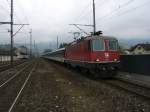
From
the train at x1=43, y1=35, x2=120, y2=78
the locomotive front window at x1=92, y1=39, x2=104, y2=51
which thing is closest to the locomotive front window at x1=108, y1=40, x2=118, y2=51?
the train at x1=43, y1=35, x2=120, y2=78

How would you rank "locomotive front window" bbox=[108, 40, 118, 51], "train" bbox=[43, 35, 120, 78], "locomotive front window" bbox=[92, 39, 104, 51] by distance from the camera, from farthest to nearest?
"locomotive front window" bbox=[108, 40, 118, 51]
"locomotive front window" bbox=[92, 39, 104, 51]
"train" bbox=[43, 35, 120, 78]

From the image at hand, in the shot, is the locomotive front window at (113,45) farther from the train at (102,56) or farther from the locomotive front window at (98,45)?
the locomotive front window at (98,45)

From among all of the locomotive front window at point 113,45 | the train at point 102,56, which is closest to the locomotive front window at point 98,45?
the train at point 102,56

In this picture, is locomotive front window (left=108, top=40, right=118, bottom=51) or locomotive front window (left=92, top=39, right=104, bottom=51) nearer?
locomotive front window (left=92, top=39, right=104, bottom=51)

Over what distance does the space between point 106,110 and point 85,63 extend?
1235cm

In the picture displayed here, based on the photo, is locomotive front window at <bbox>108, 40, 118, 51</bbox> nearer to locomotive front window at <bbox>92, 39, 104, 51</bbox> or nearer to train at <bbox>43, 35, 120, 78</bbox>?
train at <bbox>43, 35, 120, 78</bbox>

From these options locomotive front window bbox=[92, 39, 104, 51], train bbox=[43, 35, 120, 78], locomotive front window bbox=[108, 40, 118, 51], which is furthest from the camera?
locomotive front window bbox=[108, 40, 118, 51]

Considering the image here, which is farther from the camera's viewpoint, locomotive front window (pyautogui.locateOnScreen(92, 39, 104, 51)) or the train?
locomotive front window (pyautogui.locateOnScreen(92, 39, 104, 51))

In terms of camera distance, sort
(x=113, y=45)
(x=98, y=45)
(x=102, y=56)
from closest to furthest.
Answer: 1. (x=102, y=56)
2. (x=98, y=45)
3. (x=113, y=45)

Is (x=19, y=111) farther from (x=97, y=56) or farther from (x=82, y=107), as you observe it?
(x=97, y=56)

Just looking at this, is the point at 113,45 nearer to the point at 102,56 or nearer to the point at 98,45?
the point at 98,45

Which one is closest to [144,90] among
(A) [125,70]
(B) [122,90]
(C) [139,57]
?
(B) [122,90]

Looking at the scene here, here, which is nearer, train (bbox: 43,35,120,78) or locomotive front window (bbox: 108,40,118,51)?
train (bbox: 43,35,120,78)

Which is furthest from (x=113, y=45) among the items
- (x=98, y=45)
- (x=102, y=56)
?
(x=102, y=56)
